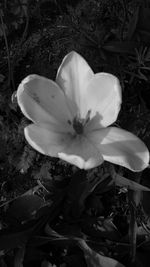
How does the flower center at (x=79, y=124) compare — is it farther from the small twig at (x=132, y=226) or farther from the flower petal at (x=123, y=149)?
the small twig at (x=132, y=226)

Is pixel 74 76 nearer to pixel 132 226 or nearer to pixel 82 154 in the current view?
pixel 82 154

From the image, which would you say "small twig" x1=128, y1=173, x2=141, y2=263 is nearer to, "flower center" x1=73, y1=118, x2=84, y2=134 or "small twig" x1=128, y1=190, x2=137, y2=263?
"small twig" x1=128, y1=190, x2=137, y2=263

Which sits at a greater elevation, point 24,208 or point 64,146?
point 64,146

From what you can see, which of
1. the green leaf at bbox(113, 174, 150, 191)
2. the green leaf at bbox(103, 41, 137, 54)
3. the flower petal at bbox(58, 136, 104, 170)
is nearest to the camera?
the flower petal at bbox(58, 136, 104, 170)

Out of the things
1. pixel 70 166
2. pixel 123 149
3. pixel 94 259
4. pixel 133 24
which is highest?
pixel 133 24

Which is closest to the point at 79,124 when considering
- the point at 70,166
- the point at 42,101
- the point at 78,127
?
the point at 78,127

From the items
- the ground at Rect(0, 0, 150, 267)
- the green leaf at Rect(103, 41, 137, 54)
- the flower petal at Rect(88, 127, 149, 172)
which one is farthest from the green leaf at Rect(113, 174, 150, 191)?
the green leaf at Rect(103, 41, 137, 54)

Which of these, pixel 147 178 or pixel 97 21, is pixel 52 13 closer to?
pixel 97 21
